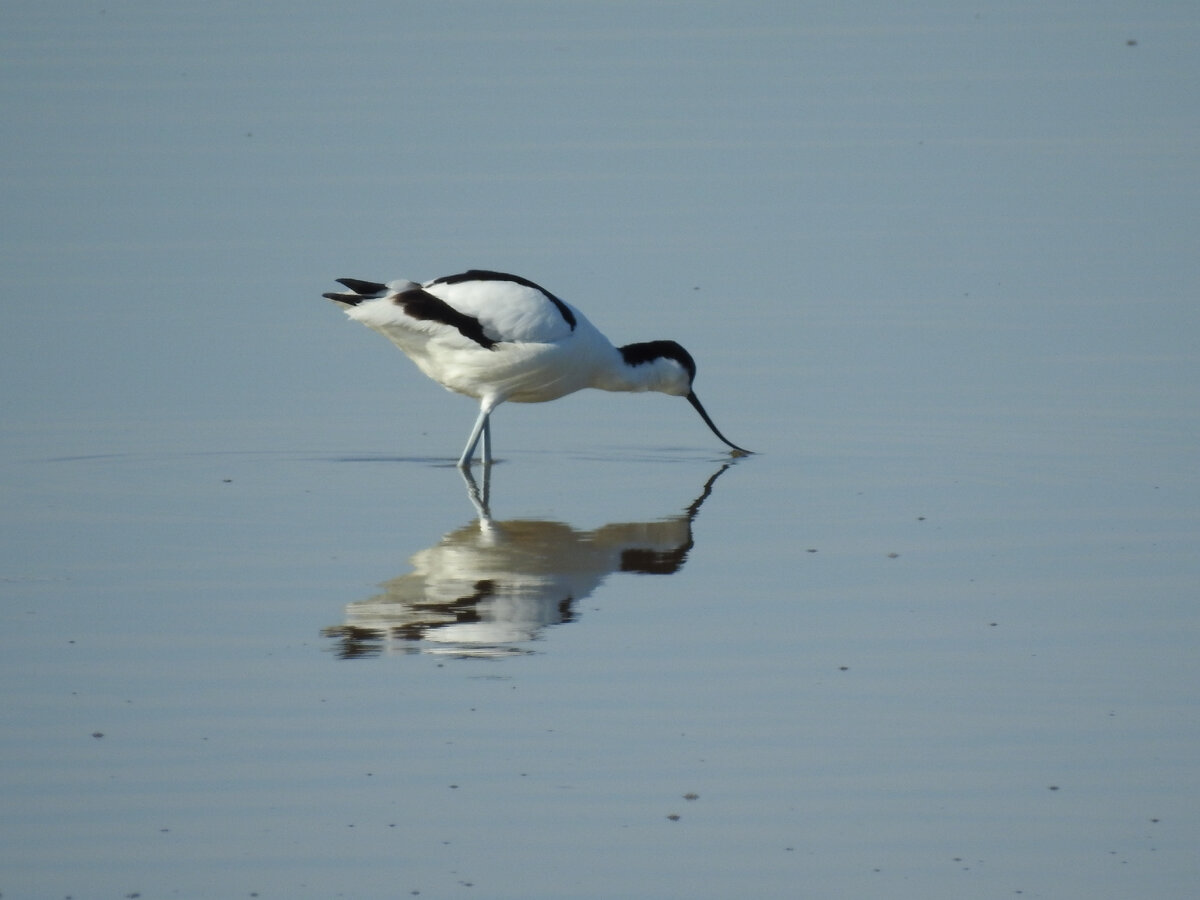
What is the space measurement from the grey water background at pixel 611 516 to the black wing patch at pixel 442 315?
0.76 metres

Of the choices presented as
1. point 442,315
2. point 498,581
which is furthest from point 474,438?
point 498,581

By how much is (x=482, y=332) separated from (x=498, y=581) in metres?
2.73

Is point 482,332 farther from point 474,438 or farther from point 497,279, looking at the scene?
point 474,438

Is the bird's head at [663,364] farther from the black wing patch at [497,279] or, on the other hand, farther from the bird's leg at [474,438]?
the bird's leg at [474,438]

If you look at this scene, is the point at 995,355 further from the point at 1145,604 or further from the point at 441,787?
the point at 441,787

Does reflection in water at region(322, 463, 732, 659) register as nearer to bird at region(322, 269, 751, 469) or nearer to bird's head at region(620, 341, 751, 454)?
bird at region(322, 269, 751, 469)

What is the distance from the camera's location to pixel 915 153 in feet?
62.0

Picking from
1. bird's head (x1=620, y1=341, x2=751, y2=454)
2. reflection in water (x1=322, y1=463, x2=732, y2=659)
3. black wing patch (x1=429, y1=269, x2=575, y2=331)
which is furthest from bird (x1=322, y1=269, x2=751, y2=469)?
reflection in water (x1=322, y1=463, x2=732, y2=659)

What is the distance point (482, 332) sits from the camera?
1086 cm

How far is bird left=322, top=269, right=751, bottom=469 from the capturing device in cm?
1086

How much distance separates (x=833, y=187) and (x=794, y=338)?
16.0 feet

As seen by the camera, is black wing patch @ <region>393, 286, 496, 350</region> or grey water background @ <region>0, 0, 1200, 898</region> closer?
grey water background @ <region>0, 0, 1200, 898</region>

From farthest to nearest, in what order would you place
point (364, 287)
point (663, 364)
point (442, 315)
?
point (663, 364), point (364, 287), point (442, 315)

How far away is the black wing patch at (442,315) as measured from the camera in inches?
425
